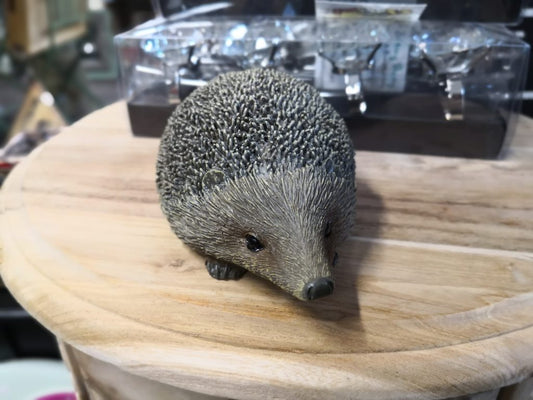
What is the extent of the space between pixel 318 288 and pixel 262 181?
0.48 feet

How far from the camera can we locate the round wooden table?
1.85ft

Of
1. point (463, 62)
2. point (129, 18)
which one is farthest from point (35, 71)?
point (463, 62)

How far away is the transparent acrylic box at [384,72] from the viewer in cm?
105

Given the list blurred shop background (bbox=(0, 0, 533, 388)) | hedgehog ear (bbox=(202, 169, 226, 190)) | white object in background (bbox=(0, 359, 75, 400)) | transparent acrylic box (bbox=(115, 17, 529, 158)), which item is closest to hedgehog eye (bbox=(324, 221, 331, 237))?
hedgehog ear (bbox=(202, 169, 226, 190))

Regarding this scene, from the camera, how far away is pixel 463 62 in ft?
3.54

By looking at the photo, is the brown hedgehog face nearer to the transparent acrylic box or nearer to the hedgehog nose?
the hedgehog nose

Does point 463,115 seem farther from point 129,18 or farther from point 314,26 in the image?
point 129,18

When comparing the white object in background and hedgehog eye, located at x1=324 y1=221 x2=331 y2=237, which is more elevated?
hedgehog eye, located at x1=324 y1=221 x2=331 y2=237

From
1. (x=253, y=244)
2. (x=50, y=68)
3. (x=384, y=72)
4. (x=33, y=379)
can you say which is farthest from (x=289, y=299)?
(x=50, y=68)

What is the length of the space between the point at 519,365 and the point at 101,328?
492 mm

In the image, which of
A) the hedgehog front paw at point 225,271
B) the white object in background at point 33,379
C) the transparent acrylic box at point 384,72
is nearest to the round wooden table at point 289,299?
the hedgehog front paw at point 225,271

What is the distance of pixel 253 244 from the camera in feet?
2.07

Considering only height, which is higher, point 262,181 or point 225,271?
point 262,181

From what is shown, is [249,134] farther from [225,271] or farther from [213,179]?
[225,271]
